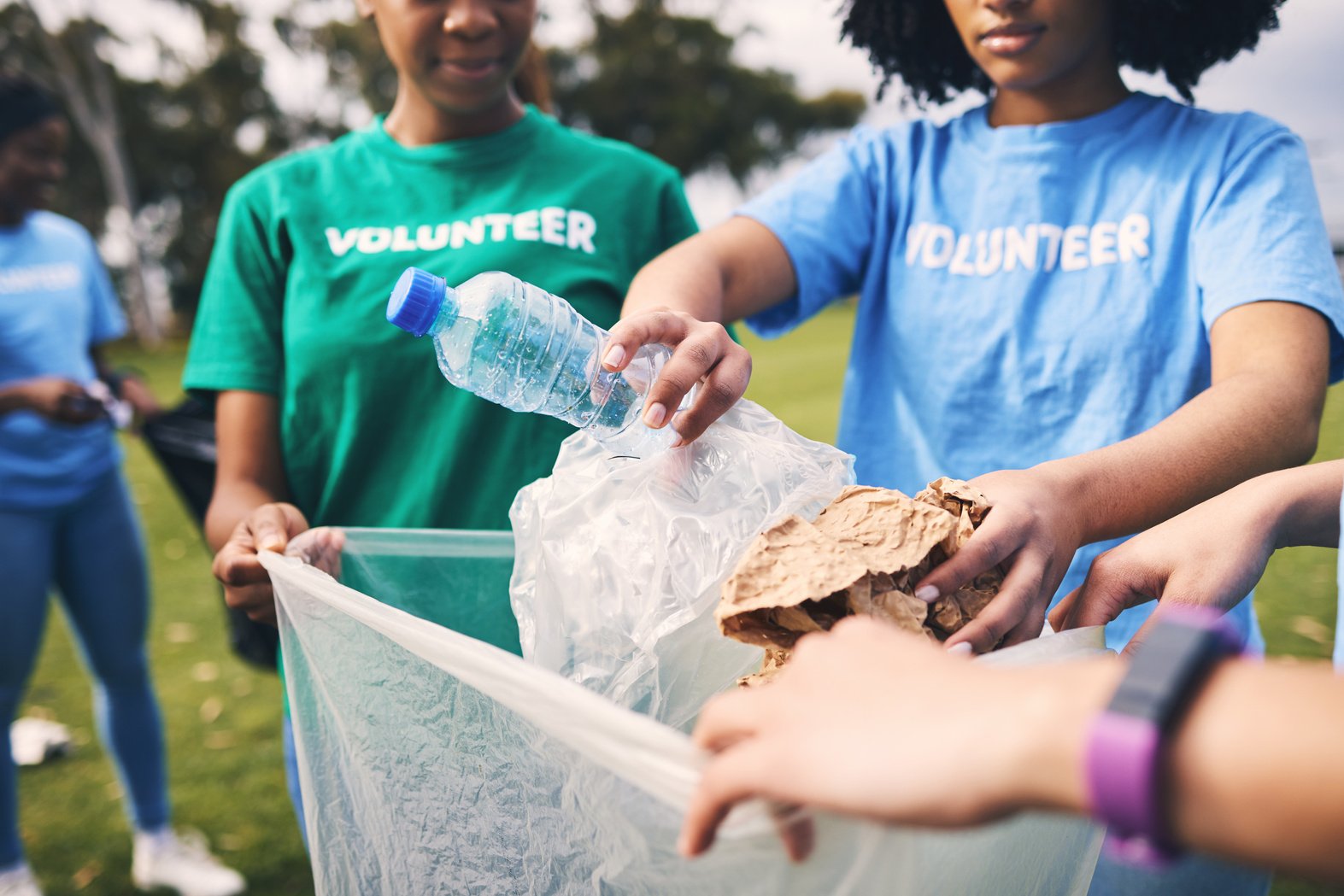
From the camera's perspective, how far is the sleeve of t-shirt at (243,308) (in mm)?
1666

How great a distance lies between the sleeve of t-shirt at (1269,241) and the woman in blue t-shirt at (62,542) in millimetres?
2848

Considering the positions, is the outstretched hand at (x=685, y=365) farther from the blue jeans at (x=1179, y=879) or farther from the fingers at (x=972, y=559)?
the blue jeans at (x=1179, y=879)

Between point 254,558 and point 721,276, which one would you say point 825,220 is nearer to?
point 721,276

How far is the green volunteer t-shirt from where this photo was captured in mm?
1652

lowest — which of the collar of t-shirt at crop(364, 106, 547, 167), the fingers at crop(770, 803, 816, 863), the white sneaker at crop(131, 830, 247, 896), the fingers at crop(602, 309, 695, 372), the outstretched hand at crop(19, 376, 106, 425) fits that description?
the white sneaker at crop(131, 830, 247, 896)

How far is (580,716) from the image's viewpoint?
0.83 metres

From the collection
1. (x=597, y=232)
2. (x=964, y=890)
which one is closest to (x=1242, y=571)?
(x=964, y=890)

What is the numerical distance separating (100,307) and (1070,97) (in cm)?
349

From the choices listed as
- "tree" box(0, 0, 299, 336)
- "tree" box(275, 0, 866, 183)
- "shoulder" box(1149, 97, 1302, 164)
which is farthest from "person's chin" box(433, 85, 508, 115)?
"tree" box(275, 0, 866, 183)

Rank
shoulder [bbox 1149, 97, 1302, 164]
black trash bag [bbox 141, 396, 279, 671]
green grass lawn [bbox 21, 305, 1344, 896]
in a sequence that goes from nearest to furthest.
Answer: shoulder [bbox 1149, 97, 1302, 164], black trash bag [bbox 141, 396, 279, 671], green grass lawn [bbox 21, 305, 1344, 896]

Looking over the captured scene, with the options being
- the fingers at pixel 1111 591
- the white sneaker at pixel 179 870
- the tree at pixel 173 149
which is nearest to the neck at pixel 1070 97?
the fingers at pixel 1111 591

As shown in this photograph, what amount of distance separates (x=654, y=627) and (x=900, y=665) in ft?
1.78

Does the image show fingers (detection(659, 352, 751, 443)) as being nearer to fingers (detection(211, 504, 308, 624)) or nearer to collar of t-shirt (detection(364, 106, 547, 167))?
fingers (detection(211, 504, 308, 624))

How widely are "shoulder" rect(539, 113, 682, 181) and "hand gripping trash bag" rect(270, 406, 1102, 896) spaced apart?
0.69m
